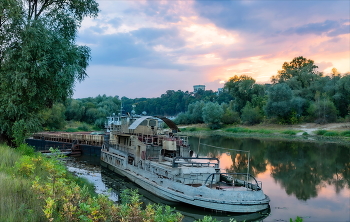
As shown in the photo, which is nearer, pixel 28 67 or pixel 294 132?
pixel 28 67

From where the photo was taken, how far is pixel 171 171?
64.0ft

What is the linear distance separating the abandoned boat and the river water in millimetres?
734

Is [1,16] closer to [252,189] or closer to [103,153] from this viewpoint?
[252,189]

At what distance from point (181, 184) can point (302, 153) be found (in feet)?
95.3

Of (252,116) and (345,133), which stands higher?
(252,116)

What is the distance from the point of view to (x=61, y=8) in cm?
1883

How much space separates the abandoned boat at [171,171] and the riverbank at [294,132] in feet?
123

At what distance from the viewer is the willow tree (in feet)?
50.3

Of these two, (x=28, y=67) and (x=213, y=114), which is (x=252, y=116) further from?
(x=28, y=67)

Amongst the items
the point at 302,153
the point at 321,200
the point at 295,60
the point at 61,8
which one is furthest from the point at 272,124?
the point at 61,8

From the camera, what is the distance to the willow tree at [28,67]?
50.3ft

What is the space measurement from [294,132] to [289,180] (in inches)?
1491

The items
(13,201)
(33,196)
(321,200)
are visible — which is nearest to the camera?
(13,201)

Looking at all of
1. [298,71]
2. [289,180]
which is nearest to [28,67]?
[289,180]
